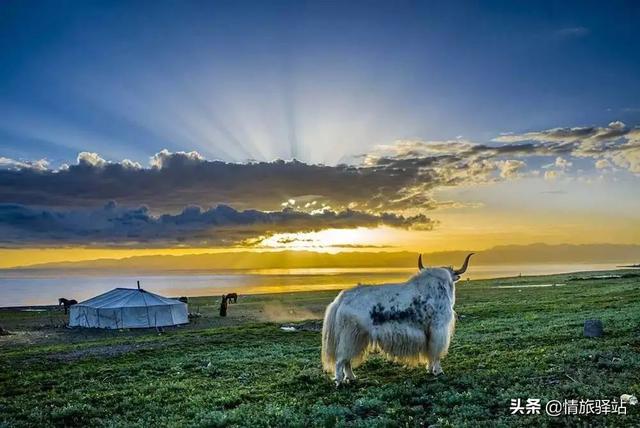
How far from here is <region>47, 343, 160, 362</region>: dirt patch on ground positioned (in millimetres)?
24125

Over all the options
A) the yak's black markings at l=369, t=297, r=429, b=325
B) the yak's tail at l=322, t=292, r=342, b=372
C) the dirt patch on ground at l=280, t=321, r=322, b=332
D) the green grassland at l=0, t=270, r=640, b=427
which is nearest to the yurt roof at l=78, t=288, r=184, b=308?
the dirt patch on ground at l=280, t=321, r=322, b=332

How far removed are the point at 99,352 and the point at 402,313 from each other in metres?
19.1

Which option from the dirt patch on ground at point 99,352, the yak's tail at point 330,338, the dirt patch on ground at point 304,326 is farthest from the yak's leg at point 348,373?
the dirt patch on ground at point 304,326

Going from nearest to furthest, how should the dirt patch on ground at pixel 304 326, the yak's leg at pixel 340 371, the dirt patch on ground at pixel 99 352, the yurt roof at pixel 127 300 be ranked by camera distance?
1. the yak's leg at pixel 340 371
2. the dirt patch on ground at pixel 99 352
3. the dirt patch on ground at pixel 304 326
4. the yurt roof at pixel 127 300

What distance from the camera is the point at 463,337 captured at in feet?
69.3

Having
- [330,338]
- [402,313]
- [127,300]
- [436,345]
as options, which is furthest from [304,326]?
[402,313]

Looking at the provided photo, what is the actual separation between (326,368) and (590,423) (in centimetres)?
676

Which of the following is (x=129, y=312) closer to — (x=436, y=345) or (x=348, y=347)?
(x=348, y=347)

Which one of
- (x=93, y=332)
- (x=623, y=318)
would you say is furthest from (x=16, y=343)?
→ (x=623, y=318)

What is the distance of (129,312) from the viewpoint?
44938 mm

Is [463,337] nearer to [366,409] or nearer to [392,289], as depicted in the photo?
[392,289]

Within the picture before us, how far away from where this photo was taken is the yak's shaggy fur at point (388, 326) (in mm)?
12812

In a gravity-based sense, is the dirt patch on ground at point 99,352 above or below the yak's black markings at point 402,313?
below

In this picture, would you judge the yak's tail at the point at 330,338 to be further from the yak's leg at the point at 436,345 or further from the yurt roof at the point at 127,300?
the yurt roof at the point at 127,300
